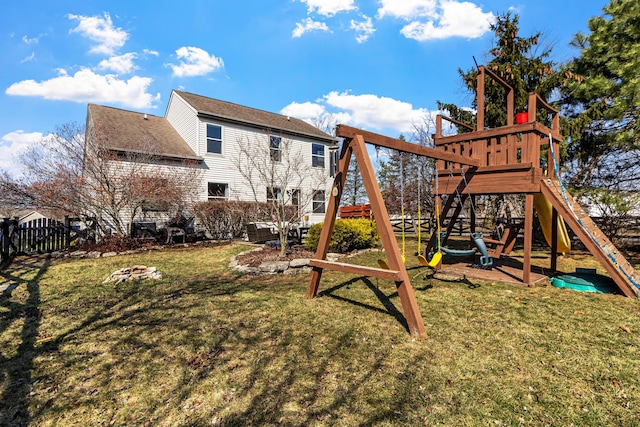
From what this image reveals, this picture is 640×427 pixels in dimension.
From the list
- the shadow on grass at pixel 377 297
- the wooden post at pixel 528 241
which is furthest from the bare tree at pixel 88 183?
the wooden post at pixel 528 241

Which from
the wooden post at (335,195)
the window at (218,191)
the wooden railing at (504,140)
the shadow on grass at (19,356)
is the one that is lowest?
the shadow on grass at (19,356)

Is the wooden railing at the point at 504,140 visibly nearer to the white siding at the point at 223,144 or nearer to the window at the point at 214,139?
the white siding at the point at 223,144

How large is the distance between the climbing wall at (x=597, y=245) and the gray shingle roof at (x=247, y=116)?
13925mm

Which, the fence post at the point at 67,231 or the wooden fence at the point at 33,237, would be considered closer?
the wooden fence at the point at 33,237

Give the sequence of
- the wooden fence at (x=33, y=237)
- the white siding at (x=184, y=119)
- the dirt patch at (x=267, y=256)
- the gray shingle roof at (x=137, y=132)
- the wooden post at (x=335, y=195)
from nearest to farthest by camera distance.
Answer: the wooden post at (x=335, y=195)
the dirt patch at (x=267, y=256)
the wooden fence at (x=33, y=237)
the gray shingle roof at (x=137, y=132)
the white siding at (x=184, y=119)

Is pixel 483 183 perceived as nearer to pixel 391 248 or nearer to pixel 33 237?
pixel 391 248

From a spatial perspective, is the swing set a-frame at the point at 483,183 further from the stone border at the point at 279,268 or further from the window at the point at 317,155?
the window at the point at 317,155

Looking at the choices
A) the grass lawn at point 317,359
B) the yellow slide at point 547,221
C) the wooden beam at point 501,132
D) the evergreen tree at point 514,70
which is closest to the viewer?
the grass lawn at point 317,359

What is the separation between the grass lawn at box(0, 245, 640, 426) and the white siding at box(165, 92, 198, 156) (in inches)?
452

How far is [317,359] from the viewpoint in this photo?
2.99 meters

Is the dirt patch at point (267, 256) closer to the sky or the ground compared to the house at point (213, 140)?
closer to the ground

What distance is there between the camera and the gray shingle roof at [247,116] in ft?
51.8

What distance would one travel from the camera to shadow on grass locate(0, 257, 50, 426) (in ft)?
7.54

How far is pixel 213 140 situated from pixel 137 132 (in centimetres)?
338
